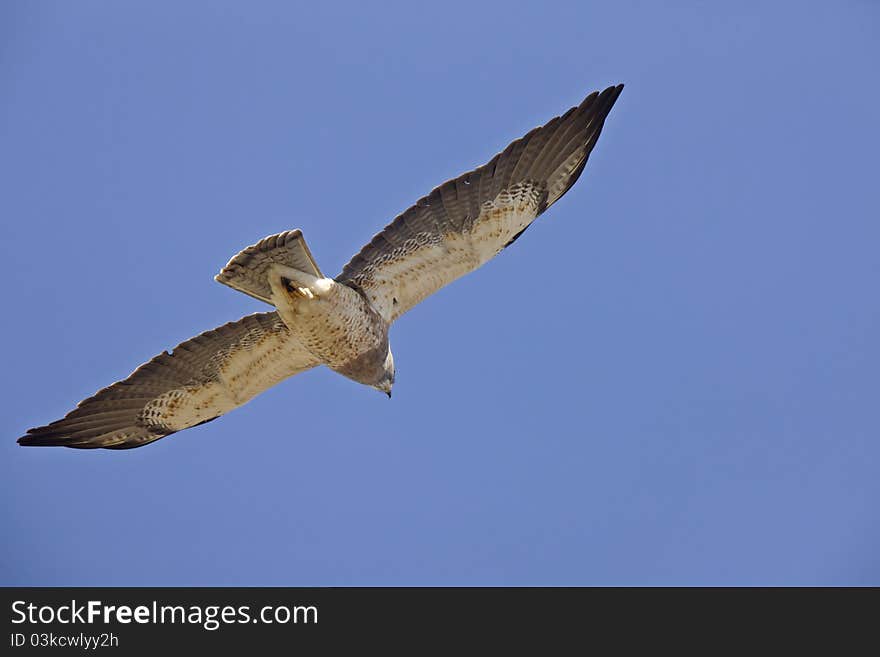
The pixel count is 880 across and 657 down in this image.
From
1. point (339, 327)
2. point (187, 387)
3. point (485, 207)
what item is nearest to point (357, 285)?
point (339, 327)

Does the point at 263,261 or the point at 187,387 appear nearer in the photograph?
the point at 263,261

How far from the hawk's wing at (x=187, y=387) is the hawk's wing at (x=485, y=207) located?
1076 millimetres

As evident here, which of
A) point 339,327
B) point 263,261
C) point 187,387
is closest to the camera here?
point 263,261

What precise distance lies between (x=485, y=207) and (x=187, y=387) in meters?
3.76

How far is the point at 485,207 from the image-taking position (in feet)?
34.9

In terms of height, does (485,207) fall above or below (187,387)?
above

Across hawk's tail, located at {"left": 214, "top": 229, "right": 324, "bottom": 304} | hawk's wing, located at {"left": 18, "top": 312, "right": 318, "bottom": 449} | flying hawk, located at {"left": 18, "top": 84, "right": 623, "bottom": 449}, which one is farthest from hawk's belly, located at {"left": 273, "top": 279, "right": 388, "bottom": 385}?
hawk's wing, located at {"left": 18, "top": 312, "right": 318, "bottom": 449}

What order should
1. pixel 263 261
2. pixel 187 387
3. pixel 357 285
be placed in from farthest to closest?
pixel 187 387 < pixel 357 285 < pixel 263 261

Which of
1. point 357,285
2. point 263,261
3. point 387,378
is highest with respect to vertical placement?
point 357,285

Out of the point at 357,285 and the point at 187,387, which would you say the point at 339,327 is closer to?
the point at 357,285

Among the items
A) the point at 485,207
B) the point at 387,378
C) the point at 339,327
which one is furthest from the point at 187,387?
the point at 485,207

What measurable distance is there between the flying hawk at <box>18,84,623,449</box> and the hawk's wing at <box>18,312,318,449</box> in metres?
0.01
